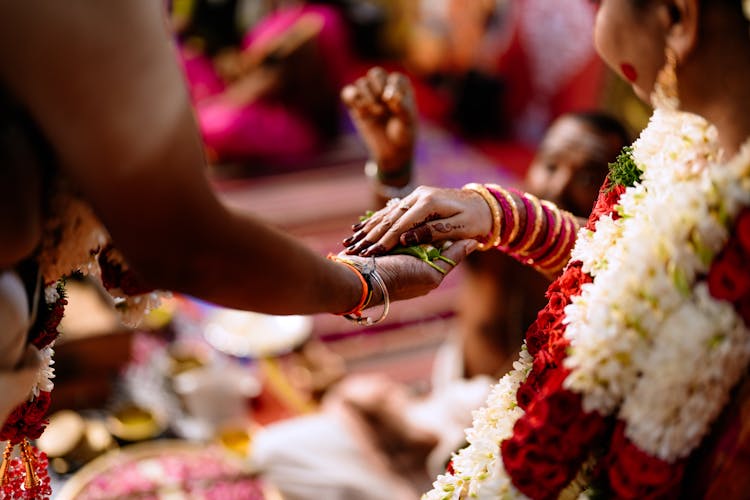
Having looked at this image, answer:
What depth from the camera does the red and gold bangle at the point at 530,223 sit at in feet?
3.57

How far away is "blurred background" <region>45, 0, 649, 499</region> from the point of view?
2029 mm

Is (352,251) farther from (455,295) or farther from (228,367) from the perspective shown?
(455,295)

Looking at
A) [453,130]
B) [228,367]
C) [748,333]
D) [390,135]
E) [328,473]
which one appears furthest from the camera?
[453,130]

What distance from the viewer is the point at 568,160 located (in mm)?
1884

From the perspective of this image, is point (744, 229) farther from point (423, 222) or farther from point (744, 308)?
point (423, 222)

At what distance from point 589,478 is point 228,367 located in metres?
1.61

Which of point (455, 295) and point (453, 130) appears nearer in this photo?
point (455, 295)

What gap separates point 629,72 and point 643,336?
→ 29 cm

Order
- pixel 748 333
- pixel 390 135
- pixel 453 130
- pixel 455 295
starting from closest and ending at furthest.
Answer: pixel 748 333
pixel 390 135
pixel 455 295
pixel 453 130

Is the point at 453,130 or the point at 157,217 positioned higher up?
the point at 453,130

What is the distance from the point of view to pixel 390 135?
1.39 m

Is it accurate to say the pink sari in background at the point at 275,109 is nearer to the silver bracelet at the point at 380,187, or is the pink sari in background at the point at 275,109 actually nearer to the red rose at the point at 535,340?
the silver bracelet at the point at 380,187

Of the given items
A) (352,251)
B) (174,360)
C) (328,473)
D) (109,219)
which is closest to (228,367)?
(174,360)

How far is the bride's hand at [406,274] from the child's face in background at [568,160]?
74 cm
